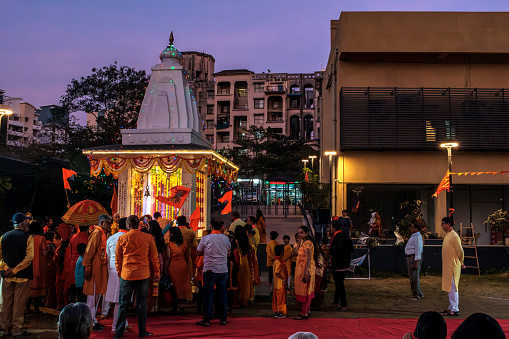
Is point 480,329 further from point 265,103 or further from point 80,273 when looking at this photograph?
point 265,103

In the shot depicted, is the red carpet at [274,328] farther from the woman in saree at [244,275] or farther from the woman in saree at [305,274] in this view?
the woman in saree at [244,275]

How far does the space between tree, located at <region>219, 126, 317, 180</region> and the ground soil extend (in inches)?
1132

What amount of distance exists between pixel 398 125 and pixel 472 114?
3307 mm

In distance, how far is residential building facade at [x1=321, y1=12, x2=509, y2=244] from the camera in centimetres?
2056

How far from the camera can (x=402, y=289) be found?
12812mm

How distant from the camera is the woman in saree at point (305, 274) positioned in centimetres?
902

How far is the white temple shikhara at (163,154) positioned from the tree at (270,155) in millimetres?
25546

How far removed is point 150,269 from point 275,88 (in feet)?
190

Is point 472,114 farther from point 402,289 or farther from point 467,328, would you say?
point 467,328

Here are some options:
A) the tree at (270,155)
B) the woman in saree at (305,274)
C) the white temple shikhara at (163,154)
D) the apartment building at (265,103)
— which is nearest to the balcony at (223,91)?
the apartment building at (265,103)

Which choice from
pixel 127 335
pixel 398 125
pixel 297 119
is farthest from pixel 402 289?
pixel 297 119

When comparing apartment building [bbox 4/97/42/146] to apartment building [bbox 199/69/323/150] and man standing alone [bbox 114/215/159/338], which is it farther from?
man standing alone [bbox 114/215/159/338]

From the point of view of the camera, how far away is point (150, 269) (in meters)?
7.88

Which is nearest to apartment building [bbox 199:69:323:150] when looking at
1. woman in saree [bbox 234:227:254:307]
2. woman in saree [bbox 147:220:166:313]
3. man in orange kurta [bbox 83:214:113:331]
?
woman in saree [bbox 234:227:254:307]
